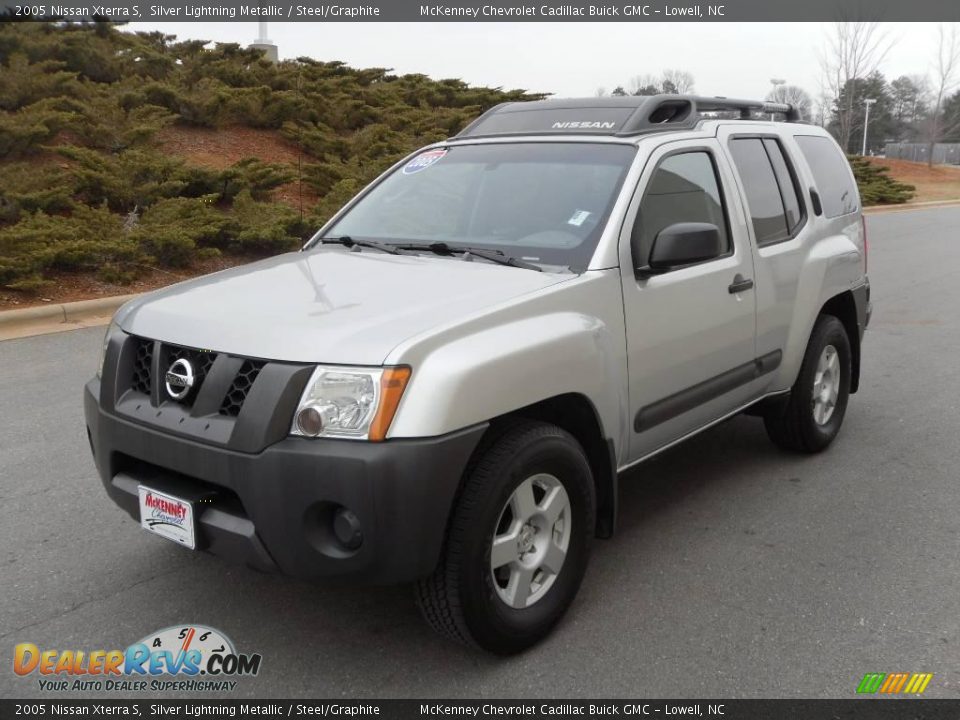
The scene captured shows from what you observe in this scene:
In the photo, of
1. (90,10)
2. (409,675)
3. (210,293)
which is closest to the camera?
(409,675)

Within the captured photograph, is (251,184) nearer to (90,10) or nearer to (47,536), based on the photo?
(90,10)

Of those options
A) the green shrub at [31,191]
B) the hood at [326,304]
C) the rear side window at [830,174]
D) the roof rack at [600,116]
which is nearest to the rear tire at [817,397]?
the rear side window at [830,174]

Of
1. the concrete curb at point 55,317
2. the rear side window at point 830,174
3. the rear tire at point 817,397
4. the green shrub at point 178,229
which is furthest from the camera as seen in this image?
the green shrub at point 178,229

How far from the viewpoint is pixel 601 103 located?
14.7 feet

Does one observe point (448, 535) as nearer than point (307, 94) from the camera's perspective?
Yes

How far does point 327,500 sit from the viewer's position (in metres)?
2.76

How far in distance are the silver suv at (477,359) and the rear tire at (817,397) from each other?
0.20 m

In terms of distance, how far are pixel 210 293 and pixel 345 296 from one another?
1.80 feet

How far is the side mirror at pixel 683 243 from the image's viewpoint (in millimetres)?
3660

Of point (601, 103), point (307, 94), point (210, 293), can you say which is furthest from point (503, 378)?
point (307, 94)

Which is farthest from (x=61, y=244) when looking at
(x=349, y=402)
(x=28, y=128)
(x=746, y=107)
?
(x=349, y=402)

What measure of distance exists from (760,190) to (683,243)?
132cm

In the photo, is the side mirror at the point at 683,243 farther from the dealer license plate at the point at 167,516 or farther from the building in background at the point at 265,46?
the building in background at the point at 265,46
